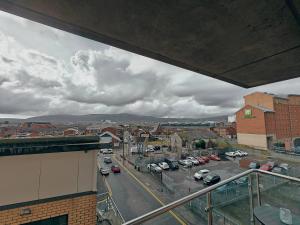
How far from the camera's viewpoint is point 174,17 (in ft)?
4.99

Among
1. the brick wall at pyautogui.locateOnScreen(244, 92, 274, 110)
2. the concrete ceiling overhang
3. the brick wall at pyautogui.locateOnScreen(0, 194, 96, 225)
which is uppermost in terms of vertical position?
the brick wall at pyautogui.locateOnScreen(244, 92, 274, 110)

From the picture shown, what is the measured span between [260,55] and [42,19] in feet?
7.61

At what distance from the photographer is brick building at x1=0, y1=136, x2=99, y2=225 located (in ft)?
14.6

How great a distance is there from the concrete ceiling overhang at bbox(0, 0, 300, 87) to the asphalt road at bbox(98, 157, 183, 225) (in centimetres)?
1130

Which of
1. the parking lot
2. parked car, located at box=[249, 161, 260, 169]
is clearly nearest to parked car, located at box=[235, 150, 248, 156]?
the parking lot

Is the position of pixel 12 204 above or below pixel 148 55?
below

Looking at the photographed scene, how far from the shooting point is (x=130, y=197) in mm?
16016

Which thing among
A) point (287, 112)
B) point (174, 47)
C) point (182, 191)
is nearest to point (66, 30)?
point (174, 47)

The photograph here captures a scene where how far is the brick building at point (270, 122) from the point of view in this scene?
104 feet

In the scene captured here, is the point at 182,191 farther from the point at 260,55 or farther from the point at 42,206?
the point at 260,55

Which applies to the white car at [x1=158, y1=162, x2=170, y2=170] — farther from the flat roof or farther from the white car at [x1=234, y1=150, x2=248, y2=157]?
the flat roof

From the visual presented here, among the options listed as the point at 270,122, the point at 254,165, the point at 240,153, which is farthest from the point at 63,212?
the point at 270,122

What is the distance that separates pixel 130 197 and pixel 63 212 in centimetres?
1218

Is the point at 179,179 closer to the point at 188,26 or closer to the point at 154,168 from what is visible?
the point at 154,168
